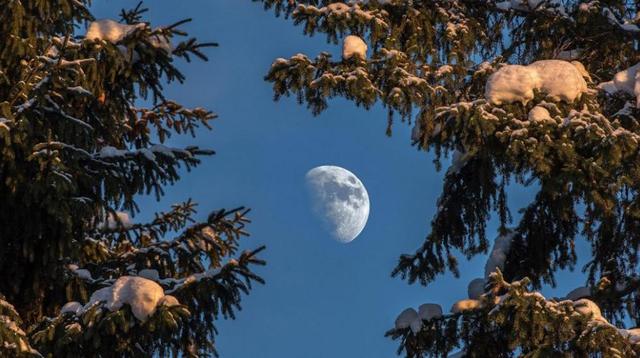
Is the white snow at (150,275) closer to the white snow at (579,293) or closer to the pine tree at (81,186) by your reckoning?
the pine tree at (81,186)

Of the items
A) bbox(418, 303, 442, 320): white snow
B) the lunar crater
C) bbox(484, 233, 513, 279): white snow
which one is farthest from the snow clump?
the lunar crater

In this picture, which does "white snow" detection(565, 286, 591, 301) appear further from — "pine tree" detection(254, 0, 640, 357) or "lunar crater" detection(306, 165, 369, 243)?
"lunar crater" detection(306, 165, 369, 243)

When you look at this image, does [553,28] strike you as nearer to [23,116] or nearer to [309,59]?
[309,59]

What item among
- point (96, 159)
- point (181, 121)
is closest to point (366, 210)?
point (181, 121)

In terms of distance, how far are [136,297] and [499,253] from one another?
12.8 feet

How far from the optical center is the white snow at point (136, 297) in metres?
6.91

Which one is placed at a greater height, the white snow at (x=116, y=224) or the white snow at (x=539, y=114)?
the white snow at (x=539, y=114)

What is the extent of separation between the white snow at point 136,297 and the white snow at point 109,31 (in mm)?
1874

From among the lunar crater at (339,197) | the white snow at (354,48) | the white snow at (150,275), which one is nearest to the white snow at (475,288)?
the white snow at (354,48)

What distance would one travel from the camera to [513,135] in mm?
7434

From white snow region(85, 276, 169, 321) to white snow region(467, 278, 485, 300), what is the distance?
3006 mm

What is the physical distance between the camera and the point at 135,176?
7922 millimetres

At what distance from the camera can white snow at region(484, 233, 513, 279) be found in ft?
31.0

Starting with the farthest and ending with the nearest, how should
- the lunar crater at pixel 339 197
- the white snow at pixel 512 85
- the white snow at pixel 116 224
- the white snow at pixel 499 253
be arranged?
1. the lunar crater at pixel 339 197
2. the white snow at pixel 116 224
3. the white snow at pixel 499 253
4. the white snow at pixel 512 85
